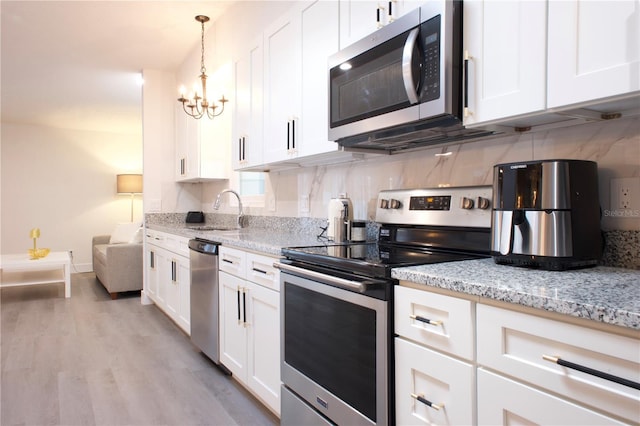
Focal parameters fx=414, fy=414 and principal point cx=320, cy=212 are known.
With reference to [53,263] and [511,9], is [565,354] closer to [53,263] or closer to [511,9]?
[511,9]

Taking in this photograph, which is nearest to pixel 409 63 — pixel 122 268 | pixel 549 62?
pixel 549 62

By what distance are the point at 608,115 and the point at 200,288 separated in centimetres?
238

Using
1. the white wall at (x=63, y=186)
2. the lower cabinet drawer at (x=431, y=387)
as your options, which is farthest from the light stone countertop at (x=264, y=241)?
the white wall at (x=63, y=186)

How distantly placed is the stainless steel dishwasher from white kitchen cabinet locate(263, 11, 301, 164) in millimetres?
713

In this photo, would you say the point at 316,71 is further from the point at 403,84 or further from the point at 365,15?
the point at 403,84

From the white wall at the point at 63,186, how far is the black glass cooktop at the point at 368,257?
665cm

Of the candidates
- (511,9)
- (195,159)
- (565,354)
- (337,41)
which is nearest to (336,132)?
(337,41)

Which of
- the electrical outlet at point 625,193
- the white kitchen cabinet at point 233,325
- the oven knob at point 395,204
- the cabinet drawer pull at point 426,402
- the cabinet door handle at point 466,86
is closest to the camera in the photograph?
the cabinet drawer pull at point 426,402

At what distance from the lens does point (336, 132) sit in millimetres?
1828

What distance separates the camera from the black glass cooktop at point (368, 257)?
1255mm

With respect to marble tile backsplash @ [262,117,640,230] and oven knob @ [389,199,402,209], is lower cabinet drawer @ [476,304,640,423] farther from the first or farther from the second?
oven knob @ [389,199,402,209]

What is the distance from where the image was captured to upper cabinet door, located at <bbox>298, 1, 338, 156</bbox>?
6.41 ft

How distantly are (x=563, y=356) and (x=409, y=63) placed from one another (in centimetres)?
97

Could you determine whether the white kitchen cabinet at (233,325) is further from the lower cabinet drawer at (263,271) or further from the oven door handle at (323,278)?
the oven door handle at (323,278)
